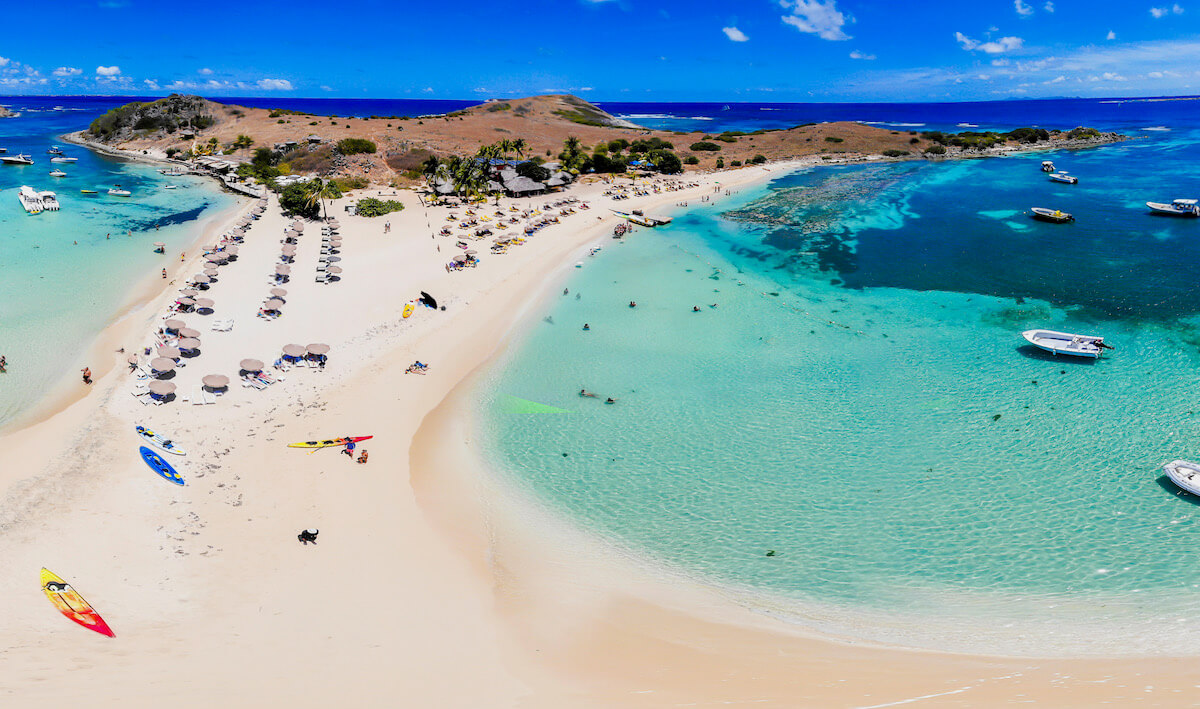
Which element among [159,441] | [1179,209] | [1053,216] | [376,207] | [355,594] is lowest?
[355,594]

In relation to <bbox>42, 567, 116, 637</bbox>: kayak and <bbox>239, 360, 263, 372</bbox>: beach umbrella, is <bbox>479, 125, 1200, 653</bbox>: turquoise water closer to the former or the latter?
<bbox>239, 360, 263, 372</bbox>: beach umbrella

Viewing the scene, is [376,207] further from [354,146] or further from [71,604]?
[71,604]

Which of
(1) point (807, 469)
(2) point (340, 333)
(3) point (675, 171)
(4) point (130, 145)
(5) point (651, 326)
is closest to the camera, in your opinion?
(1) point (807, 469)

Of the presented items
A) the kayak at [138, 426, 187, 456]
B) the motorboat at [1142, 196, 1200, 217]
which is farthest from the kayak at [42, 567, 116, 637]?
the motorboat at [1142, 196, 1200, 217]

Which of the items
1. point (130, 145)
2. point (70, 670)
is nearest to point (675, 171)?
A: point (70, 670)

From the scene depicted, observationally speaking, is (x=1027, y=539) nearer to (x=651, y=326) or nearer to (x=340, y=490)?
(x=651, y=326)

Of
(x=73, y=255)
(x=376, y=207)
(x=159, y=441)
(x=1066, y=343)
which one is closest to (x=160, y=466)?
(x=159, y=441)
